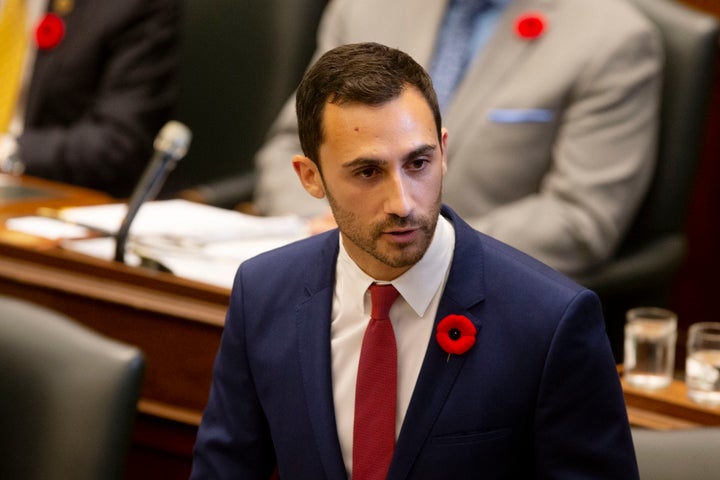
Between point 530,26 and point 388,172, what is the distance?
1440 mm

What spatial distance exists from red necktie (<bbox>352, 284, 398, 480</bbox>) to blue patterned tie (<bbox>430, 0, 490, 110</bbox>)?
55.4 inches

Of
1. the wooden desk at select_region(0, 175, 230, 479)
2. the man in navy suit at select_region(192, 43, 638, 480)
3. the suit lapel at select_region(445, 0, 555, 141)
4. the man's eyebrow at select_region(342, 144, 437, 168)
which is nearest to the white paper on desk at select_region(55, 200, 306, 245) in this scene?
the wooden desk at select_region(0, 175, 230, 479)

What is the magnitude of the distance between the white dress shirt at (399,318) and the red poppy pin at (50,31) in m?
2.14

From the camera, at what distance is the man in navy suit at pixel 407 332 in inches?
55.6

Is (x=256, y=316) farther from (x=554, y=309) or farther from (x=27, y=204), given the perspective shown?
(x=27, y=204)

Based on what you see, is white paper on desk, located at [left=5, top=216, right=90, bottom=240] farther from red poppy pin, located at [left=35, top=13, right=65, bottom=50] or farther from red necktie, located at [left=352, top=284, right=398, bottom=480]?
red necktie, located at [left=352, top=284, right=398, bottom=480]

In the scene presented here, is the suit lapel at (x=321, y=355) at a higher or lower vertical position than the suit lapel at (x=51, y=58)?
lower

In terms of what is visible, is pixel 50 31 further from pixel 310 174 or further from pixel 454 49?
pixel 310 174

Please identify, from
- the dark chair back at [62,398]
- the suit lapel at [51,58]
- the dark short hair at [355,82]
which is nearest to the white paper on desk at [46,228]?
the dark chair back at [62,398]

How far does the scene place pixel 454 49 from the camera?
2898 millimetres

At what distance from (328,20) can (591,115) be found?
2.44 ft

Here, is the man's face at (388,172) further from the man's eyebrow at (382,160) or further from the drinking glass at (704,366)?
the drinking glass at (704,366)

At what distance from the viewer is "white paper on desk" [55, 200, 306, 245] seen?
2486 millimetres

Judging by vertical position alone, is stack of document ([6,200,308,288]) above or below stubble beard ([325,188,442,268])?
below
